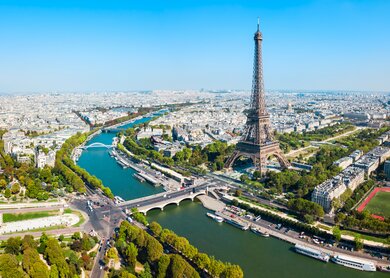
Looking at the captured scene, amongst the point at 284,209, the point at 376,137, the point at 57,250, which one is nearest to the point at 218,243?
the point at 284,209

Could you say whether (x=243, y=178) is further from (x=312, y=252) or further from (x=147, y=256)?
(x=147, y=256)

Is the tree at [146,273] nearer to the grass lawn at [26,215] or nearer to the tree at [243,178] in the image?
the grass lawn at [26,215]

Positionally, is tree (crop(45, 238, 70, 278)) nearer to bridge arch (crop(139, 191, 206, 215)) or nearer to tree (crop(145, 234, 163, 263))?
tree (crop(145, 234, 163, 263))

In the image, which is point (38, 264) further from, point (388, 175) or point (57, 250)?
point (388, 175)

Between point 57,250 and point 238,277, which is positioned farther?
point 57,250

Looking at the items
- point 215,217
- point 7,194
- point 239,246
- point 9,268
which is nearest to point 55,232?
point 9,268

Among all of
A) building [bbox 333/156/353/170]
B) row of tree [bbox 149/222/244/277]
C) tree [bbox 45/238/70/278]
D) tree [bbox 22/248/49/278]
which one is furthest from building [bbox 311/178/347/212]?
tree [bbox 22/248/49/278]

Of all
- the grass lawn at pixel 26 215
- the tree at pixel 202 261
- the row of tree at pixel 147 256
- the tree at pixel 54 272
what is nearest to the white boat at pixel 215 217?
the row of tree at pixel 147 256
